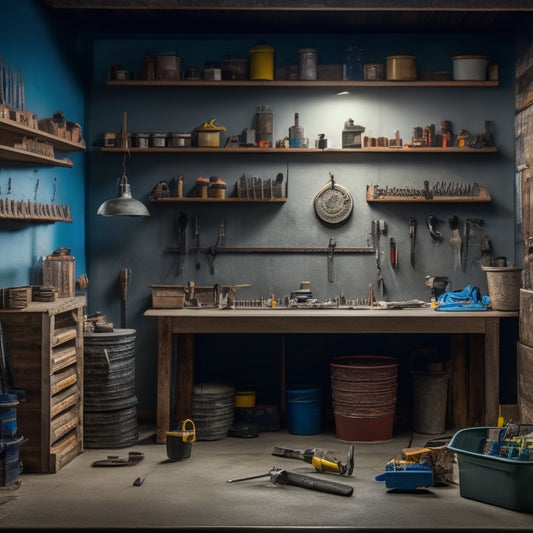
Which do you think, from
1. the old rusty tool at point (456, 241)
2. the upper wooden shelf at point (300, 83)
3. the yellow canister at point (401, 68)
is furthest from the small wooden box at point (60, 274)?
the old rusty tool at point (456, 241)

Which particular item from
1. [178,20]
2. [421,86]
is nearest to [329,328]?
[421,86]

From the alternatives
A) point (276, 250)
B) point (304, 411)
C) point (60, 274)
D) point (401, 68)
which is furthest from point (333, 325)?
point (401, 68)

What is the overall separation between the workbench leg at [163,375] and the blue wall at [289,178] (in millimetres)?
868

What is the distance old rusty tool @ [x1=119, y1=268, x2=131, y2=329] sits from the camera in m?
7.07

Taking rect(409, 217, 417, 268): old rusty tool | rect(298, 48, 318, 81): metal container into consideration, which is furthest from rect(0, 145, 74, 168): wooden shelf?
rect(409, 217, 417, 268): old rusty tool

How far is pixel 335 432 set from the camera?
6.72m

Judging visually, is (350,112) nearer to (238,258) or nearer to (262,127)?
(262,127)

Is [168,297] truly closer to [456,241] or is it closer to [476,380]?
[456,241]

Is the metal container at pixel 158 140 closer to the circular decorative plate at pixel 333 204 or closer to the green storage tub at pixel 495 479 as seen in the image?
the circular decorative plate at pixel 333 204

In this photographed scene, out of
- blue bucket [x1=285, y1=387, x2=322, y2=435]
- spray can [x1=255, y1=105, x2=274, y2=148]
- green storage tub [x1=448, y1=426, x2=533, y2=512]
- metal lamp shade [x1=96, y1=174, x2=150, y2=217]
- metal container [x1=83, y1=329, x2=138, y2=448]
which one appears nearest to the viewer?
green storage tub [x1=448, y1=426, x2=533, y2=512]

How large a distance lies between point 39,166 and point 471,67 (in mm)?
3663

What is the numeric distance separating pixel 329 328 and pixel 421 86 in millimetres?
2336

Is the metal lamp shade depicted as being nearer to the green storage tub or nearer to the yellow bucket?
the yellow bucket

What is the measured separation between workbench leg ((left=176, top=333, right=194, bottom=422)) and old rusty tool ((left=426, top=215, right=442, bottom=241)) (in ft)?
7.35
